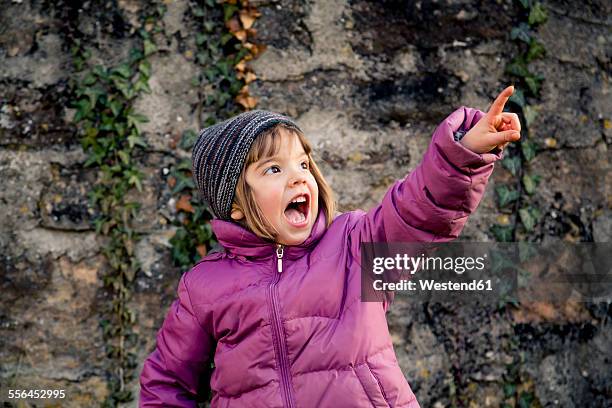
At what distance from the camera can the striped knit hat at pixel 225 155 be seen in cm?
189

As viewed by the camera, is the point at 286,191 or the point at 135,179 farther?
the point at 135,179

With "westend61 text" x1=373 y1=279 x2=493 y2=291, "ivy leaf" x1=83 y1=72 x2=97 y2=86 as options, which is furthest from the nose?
"ivy leaf" x1=83 y1=72 x2=97 y2=86

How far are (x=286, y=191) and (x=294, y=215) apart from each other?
8cm

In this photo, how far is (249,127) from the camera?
6.24 feet

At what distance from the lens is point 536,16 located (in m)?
2.67

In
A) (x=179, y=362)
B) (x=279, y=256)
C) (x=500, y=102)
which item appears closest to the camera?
(x=500, y=102)

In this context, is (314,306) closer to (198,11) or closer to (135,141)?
(135,141)

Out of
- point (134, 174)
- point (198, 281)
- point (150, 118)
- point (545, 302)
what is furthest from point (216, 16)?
point (545, 302)

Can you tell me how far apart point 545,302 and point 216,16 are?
5.28ft

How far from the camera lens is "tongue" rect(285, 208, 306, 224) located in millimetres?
1869

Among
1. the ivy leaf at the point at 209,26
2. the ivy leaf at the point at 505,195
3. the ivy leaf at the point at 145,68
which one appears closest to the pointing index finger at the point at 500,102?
the ivy leaf at the point at 505,195

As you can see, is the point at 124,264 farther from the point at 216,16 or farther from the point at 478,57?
the point at 478,57

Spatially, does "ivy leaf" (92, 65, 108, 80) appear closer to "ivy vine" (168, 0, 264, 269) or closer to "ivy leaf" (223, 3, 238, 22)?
"ivy vine" (168, 0, 264, 269)

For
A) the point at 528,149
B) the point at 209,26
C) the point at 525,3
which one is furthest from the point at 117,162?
the point at 525,3
